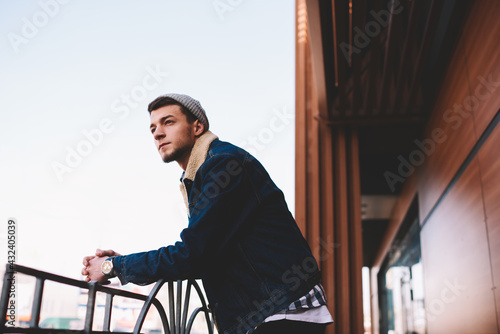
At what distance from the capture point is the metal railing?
826 mm

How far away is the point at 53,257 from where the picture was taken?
2825 centimetres

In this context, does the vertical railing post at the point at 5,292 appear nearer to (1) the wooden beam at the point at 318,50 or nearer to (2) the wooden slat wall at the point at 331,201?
(1) the wooden beam at the point at 318,50

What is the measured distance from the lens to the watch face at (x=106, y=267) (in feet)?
3.67

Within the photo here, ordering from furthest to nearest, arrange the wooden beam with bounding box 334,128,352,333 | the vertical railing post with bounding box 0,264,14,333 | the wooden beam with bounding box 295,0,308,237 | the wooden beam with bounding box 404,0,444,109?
the wooden beam with bounding box 295,0,308,237 < the wooden beam with bounding box 334,128,352,333 < the wooden beam with bounding box 404,0,444,109 < the vertical railing post with bounding box 0,264,14,333

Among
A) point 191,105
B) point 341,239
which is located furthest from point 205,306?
point 341,239

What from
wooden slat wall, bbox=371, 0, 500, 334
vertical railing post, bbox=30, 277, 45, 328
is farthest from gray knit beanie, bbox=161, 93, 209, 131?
wooden slat wall, bbox=371, 0, 500, 334

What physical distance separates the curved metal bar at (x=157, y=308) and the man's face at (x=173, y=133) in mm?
410

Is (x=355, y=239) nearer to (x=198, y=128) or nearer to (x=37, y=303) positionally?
(x=198, y=128)

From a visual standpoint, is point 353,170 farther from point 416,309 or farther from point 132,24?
point 132,24

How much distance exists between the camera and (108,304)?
1.13m

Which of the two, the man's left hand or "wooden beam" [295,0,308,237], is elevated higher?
"wooden beam" [295,0,308,237]

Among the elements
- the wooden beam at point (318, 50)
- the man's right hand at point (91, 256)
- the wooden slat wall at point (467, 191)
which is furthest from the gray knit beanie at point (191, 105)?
the wooden beam at point (318, 50)

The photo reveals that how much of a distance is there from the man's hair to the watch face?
514mm

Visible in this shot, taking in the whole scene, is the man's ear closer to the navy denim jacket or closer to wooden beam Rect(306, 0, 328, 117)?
the navy denim jacket
